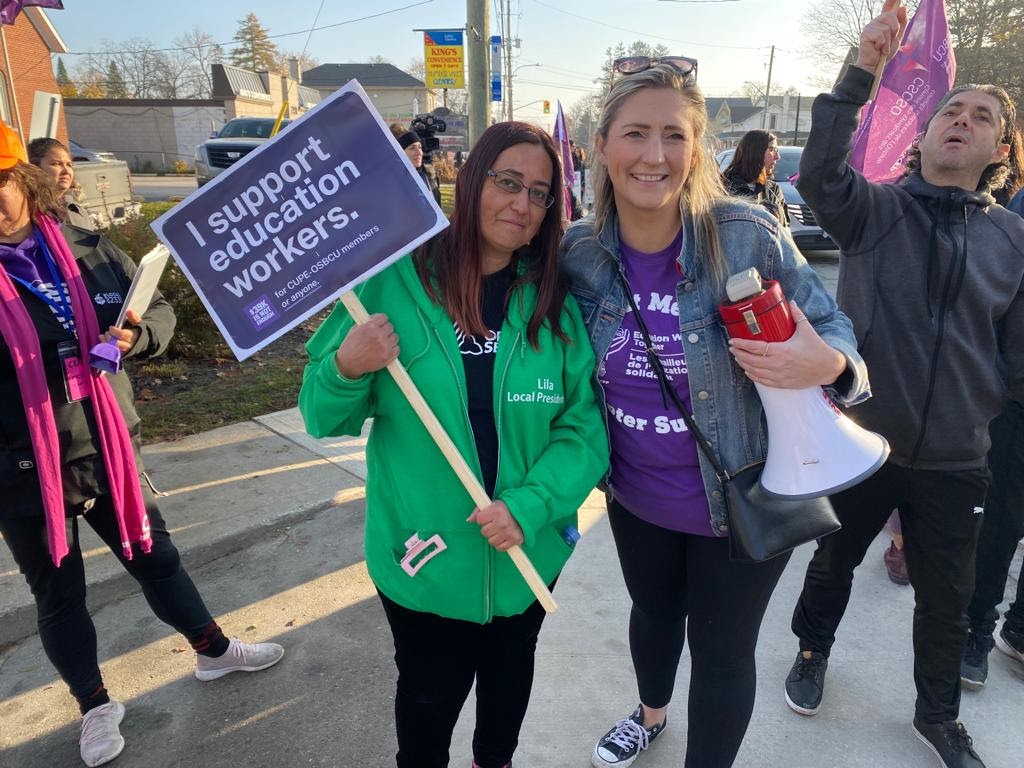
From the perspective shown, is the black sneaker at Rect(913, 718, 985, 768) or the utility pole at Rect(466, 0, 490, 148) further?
the utility pole at Rect(466, 0, 490, 148)

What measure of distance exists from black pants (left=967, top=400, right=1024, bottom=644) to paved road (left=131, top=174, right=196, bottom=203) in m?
22.3

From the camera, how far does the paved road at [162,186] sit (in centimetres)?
2164

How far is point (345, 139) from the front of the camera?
164 cm

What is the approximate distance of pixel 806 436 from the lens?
1596 millimetres

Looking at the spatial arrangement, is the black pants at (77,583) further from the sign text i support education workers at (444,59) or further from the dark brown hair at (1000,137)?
the sign text i support education workers at (444,59)

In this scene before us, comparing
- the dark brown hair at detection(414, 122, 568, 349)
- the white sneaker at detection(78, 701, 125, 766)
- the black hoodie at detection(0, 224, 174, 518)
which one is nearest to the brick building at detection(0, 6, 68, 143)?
the black hoodie at detection(0, 224, 174, 518)

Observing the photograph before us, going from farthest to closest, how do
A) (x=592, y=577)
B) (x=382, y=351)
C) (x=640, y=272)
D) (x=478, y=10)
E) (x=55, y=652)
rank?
(x=478, y=10), (x=592, y=577), (x=55, y=652), (x=640, y=272), (x=382, y=351)

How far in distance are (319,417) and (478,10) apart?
8507mm

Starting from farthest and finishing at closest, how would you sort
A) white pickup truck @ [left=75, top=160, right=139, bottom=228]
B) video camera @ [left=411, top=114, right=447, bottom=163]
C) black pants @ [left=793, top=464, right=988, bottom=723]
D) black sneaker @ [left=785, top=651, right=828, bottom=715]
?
white pickup truck @ [left=75, top=160, right=139, bottom=228] < video camera @ [left=411, top=114, right=447, bottom=163] < black sneaker @ [left=785, top=651, right=828, bottom=715] < black pants @ [left=793, top=464, right=988, bottom=723]

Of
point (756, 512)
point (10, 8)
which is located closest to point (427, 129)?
point (10, 8)

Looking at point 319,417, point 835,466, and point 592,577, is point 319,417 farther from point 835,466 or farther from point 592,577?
point 592,577

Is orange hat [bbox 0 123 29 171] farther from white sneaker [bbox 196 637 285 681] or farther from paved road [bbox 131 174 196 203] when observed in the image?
paved road [bbox 131 174 196 203]

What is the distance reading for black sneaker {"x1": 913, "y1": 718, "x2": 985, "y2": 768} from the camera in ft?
7.24

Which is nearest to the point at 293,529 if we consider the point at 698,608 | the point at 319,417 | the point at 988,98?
the point at 319,417
